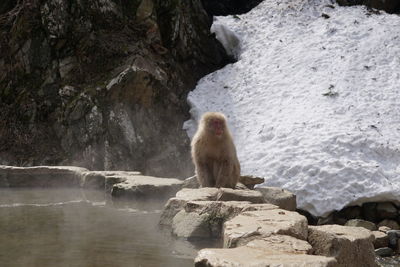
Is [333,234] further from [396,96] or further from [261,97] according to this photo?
[261,97]

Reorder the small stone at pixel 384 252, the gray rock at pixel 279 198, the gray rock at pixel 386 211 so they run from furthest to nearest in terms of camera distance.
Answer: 1. the gray rock at pixel 386 211
2. the small stone at pixel 384 252
3. the gray rock at pixel 279 198

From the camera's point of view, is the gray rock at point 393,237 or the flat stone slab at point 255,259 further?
the gray rock at point 393,237

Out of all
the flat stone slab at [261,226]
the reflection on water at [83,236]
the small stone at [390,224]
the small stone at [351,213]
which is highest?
the flat stone slab at [261,226]

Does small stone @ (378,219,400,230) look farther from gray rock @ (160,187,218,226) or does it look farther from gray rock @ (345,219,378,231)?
gray rock @ (160,187,218,226)

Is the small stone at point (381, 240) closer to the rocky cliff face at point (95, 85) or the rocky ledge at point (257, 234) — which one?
the rocky ledge at point (257, 234)

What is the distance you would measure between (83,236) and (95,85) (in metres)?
7.94

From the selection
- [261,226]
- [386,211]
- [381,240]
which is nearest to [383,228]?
[386,211]

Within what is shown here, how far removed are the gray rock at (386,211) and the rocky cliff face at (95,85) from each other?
440 centimetres

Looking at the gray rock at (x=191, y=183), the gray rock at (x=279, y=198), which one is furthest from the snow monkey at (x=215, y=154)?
Answer: the gray rock at (x=279, y=198)

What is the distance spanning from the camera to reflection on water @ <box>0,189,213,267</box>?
3.01 meters

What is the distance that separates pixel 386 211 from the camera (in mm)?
7953

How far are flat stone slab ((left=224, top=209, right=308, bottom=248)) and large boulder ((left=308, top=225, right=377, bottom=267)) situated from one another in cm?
11

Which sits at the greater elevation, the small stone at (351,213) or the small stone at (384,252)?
the small stone at (351,213)

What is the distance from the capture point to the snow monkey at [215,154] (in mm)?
5734
